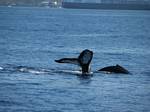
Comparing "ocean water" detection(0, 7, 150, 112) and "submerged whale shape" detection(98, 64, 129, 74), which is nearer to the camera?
"ocean water" detection(0, 7, 150, 112)

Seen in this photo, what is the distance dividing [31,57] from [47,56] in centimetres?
236

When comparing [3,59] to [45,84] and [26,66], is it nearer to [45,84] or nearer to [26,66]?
[26,66]

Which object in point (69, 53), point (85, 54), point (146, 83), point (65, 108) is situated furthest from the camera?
point (69, 53)

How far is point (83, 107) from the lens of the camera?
127 feet

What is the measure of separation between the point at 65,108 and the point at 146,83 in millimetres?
10953

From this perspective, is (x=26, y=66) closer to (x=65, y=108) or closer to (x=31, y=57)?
(x=31, y=57)

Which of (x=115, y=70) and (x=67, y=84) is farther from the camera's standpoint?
(x=115, y=70)

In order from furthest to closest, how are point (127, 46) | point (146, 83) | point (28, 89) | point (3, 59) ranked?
point (127, 46) < point (3, 59) < point (146, 83) < point (28, 89)

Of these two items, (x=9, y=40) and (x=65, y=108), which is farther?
(x=9, y=40)

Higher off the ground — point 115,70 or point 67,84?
point 67,84

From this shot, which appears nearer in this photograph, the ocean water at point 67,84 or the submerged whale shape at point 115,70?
the ocean water at point 67,84

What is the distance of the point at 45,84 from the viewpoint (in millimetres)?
46000

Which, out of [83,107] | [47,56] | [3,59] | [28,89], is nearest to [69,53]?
[47,56]

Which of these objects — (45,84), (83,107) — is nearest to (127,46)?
(45,84)
